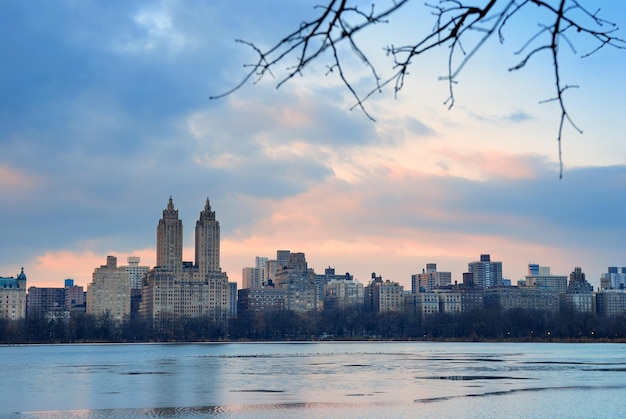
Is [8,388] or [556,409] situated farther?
[8,388]

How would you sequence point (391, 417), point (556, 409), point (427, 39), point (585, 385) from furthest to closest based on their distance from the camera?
point (585, 385), point (556, 409), point (391, 417), point (427, 39)

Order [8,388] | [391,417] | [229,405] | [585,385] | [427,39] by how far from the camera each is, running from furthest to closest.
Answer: [8,388] < [585,385] < [229,405] < [391,417] < [427,39]

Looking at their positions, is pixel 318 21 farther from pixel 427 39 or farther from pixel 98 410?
pixel 98 410

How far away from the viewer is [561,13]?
382 cm

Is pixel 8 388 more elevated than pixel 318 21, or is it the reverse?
pixel 318 21

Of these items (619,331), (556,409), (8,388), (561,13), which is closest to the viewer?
(561,13)

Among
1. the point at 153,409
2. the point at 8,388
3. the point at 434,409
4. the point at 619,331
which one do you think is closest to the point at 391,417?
the point at 434,409

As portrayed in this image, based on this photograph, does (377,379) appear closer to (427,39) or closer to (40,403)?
(40,403)

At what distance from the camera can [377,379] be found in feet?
182

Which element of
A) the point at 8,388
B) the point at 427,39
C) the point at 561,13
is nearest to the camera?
the point at 561,13

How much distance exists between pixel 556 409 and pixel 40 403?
72.5 ft

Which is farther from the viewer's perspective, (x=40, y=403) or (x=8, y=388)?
(x=8, y=388)

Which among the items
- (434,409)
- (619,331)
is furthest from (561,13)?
(619,331)

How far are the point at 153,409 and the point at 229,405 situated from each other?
10.7 ft
